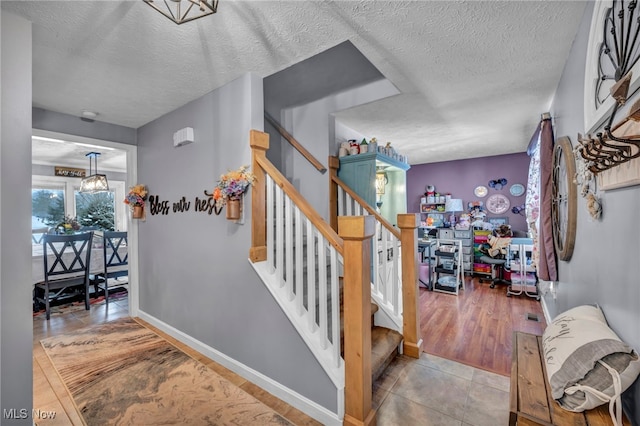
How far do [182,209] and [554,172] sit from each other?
3.53m

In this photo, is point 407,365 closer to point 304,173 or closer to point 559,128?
point 304,173

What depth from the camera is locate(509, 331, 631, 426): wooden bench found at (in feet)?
3.06

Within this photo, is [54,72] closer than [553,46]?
No

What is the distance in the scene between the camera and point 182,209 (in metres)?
2.74

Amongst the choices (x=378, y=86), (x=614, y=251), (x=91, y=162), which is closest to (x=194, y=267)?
(x=378, y=86)

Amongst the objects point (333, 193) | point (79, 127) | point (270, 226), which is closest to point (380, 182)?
point (333, 193)

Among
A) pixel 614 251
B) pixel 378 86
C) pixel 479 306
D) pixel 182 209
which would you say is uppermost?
pixel 378 86

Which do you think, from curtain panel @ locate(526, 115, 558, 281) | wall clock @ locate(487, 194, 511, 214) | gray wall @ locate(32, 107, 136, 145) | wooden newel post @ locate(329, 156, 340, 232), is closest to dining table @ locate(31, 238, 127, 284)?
gray wall @ locate(32, 107, 136, 145)

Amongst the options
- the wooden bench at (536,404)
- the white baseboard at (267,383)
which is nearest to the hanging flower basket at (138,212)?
the white baseboard at (267,383)

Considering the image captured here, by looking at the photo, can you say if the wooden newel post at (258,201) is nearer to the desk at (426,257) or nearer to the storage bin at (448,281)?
the desk at (426,257)

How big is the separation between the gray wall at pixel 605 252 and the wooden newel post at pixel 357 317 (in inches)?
41.8

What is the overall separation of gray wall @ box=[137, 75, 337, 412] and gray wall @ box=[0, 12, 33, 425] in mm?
1137

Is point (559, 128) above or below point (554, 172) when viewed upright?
above

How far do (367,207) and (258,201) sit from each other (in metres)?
1.25
